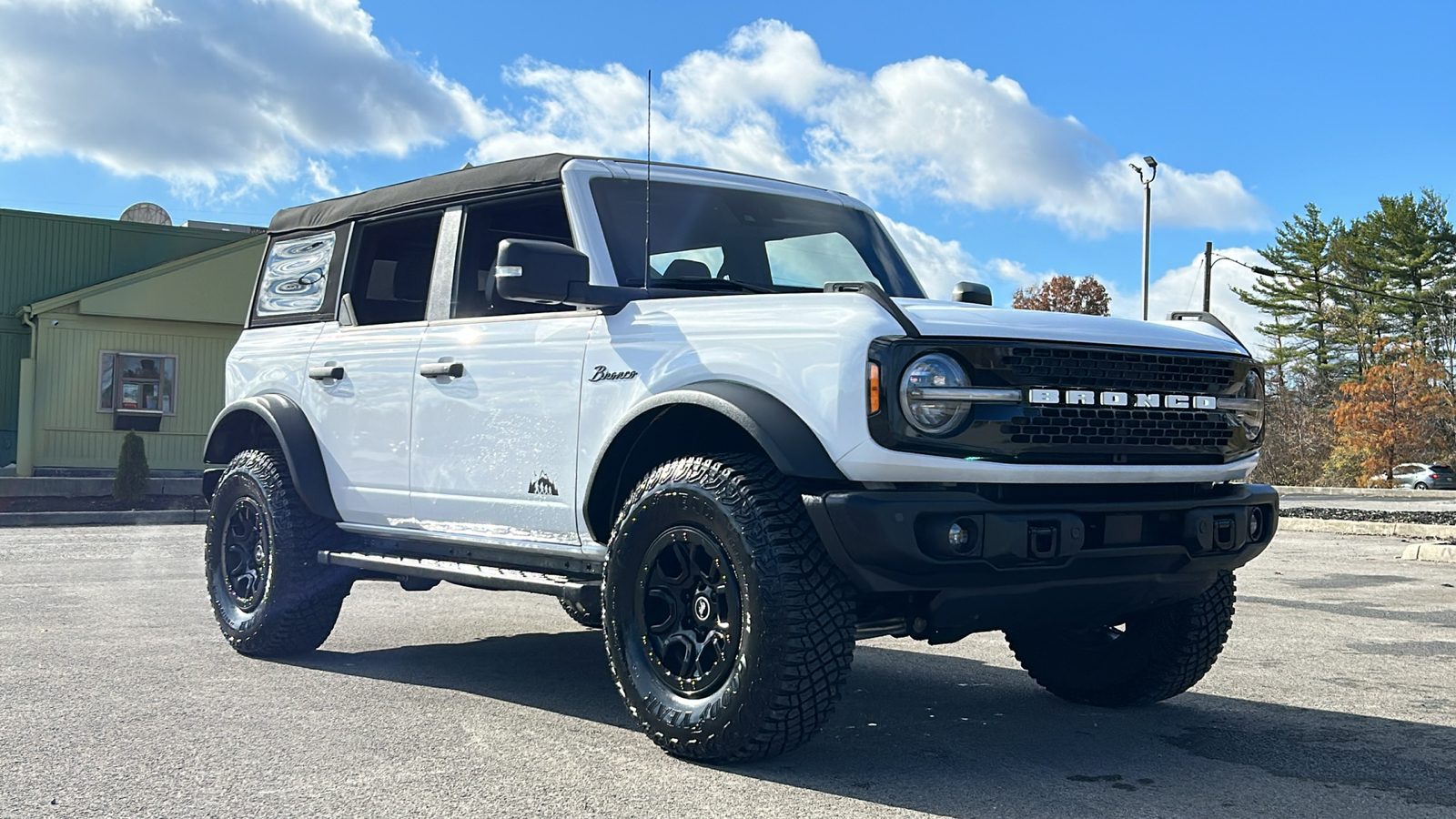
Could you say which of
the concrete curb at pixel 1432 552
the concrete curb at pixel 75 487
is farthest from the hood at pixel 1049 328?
the concrete curb at pixel 75 487

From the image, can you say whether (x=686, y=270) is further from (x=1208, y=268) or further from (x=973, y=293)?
(x=1208, y=268)

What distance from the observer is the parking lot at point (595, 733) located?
3.93 metres

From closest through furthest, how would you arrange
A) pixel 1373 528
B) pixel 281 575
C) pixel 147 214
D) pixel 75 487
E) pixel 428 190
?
pixel 428 190
pixel 281 575
pixel 1373 528
pixel 75 487
pixel 147 214

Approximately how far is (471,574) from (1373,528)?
15718 mm

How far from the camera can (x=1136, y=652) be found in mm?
5344

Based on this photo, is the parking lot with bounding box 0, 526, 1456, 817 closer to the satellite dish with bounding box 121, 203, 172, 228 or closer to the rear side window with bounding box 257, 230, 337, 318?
the rear side window with bounding box 257, 230, 337, 318

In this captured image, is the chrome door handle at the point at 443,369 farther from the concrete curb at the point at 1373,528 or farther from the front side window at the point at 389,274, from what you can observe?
the concrete curb at the point at 1373,528

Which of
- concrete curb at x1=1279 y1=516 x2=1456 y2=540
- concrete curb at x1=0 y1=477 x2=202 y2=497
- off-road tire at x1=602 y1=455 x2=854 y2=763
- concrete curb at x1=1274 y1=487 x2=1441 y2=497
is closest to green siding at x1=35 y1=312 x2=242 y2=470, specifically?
concrete curb at x1=0 y1=477 x2=202 y2=497

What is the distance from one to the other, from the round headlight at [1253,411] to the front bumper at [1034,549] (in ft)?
0.80

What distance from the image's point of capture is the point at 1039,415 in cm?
420

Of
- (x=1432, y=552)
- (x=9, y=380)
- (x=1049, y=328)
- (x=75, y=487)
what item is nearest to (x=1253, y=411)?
(x=1049, y=328)

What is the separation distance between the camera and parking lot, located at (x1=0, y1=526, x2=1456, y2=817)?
393 centimetres

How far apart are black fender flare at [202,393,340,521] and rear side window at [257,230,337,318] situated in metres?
0.51

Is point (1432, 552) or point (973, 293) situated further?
point (1432, 552)
